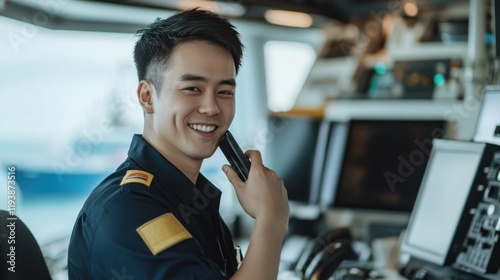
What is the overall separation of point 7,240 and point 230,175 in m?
0.51

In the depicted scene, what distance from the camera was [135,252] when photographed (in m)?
1.16

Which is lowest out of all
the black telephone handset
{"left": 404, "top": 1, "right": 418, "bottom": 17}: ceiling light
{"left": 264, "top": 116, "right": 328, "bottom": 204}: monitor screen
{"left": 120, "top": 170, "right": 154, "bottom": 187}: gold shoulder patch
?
{"left": 264, "top": 116, "right": 328, "bottom": 204}: monitor screen

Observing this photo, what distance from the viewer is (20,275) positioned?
146cm

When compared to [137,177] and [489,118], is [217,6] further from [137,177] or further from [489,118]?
[137,177]

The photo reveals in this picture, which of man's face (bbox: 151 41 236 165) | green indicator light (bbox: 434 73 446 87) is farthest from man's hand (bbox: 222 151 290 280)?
green indicator light (bbox: 434 73 446 87)

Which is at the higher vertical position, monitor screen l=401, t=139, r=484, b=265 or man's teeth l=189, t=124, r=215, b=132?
man's teeth l=189, t=124, r=215, b=132

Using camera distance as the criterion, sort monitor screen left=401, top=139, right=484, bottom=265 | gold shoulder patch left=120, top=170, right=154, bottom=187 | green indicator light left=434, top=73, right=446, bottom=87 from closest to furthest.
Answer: gold shoulder patch left=120, top=170, right=154, bottom=187 → monitor screen left=401, top=139, right=484, bottom=265 → green indicator light left=434, top=73, right=446, bottom=87

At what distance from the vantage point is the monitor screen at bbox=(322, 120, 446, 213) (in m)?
3.53

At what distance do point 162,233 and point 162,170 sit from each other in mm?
236

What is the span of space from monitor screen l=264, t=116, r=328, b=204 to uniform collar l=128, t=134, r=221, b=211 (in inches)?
102

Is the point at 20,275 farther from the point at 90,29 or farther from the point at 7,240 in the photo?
the point at 90,29

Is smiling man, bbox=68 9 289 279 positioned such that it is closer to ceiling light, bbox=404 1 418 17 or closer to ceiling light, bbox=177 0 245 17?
ceiling light, bbox=177 0 245 17

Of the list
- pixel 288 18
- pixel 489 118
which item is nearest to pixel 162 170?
pixel 489 118

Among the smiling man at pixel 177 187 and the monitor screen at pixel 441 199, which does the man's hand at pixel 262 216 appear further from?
the monitor screen at pixel 441 199
